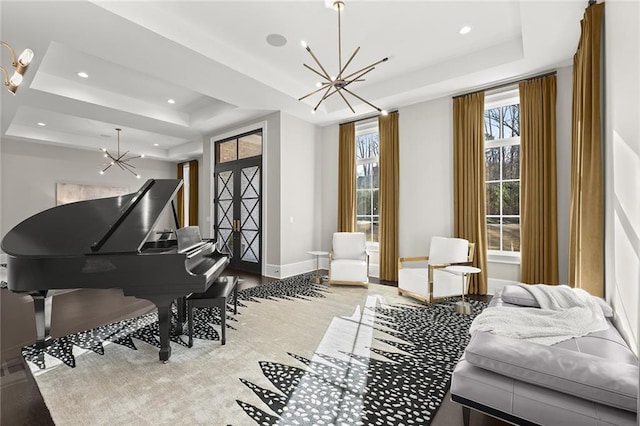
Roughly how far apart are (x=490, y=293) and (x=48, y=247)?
5265mm

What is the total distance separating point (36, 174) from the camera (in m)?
7.80

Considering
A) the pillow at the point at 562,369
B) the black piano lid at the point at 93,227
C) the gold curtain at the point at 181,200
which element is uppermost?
the gold curtain at the point at 181,200

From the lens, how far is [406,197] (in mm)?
5281

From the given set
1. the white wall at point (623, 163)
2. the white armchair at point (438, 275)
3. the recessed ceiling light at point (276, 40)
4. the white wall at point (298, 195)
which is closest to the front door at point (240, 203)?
the white wall at point (298, 195)

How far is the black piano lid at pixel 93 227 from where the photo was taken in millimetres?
2330

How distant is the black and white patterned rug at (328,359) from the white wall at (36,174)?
714 cm

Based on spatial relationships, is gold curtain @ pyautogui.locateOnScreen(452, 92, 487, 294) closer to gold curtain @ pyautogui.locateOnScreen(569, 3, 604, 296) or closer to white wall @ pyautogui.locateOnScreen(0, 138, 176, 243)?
gold curtain @ pyautogui.locateOnScreen(569, 3, 604, 296)

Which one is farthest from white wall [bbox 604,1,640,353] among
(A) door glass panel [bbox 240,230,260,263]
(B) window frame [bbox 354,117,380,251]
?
(A) door glass panel [bbox 240,230,260,263]

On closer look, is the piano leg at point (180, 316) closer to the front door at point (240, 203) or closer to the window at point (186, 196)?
the front door at point (240, 203)

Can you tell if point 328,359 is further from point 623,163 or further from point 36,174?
point 36,174

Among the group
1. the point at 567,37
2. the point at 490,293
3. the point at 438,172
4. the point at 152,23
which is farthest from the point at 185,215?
the point at 567,37

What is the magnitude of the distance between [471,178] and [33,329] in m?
5.73

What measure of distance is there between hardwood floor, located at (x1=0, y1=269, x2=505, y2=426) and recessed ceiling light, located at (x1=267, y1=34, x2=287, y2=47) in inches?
143

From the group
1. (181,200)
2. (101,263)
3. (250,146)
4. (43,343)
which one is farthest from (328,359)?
(181,200)
